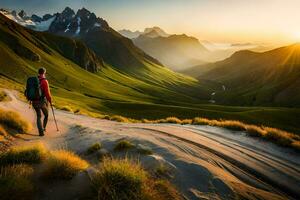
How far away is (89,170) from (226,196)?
14.7 feet

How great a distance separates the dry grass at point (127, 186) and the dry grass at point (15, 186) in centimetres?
181

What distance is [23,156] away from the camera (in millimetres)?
10461

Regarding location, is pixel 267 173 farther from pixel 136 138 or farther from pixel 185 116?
pixel 185 116

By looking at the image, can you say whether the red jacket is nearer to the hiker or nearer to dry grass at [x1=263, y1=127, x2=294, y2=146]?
the hiker

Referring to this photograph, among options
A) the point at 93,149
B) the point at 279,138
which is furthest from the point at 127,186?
the point at 279,138

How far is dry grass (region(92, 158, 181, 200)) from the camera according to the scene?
780cm

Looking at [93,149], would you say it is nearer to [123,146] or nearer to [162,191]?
[123,146]

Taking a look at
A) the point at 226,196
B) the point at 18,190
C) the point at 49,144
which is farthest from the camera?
the point at 49,144

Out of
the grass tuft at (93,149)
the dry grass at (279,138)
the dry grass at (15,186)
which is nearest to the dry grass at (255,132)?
the dry grass at (279,138)

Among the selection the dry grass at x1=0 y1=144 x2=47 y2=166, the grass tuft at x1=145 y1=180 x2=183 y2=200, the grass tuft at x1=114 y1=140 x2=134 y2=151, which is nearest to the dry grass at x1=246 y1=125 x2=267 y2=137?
the grass tuft at x1=114 y1=140 x2=134 y2=151

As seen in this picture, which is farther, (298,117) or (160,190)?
(298,117)

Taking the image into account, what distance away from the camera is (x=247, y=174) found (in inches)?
480

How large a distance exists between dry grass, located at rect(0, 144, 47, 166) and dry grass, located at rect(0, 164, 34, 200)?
4.35 ft

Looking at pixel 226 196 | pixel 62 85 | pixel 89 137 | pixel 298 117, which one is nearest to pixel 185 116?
pixel 298 117
